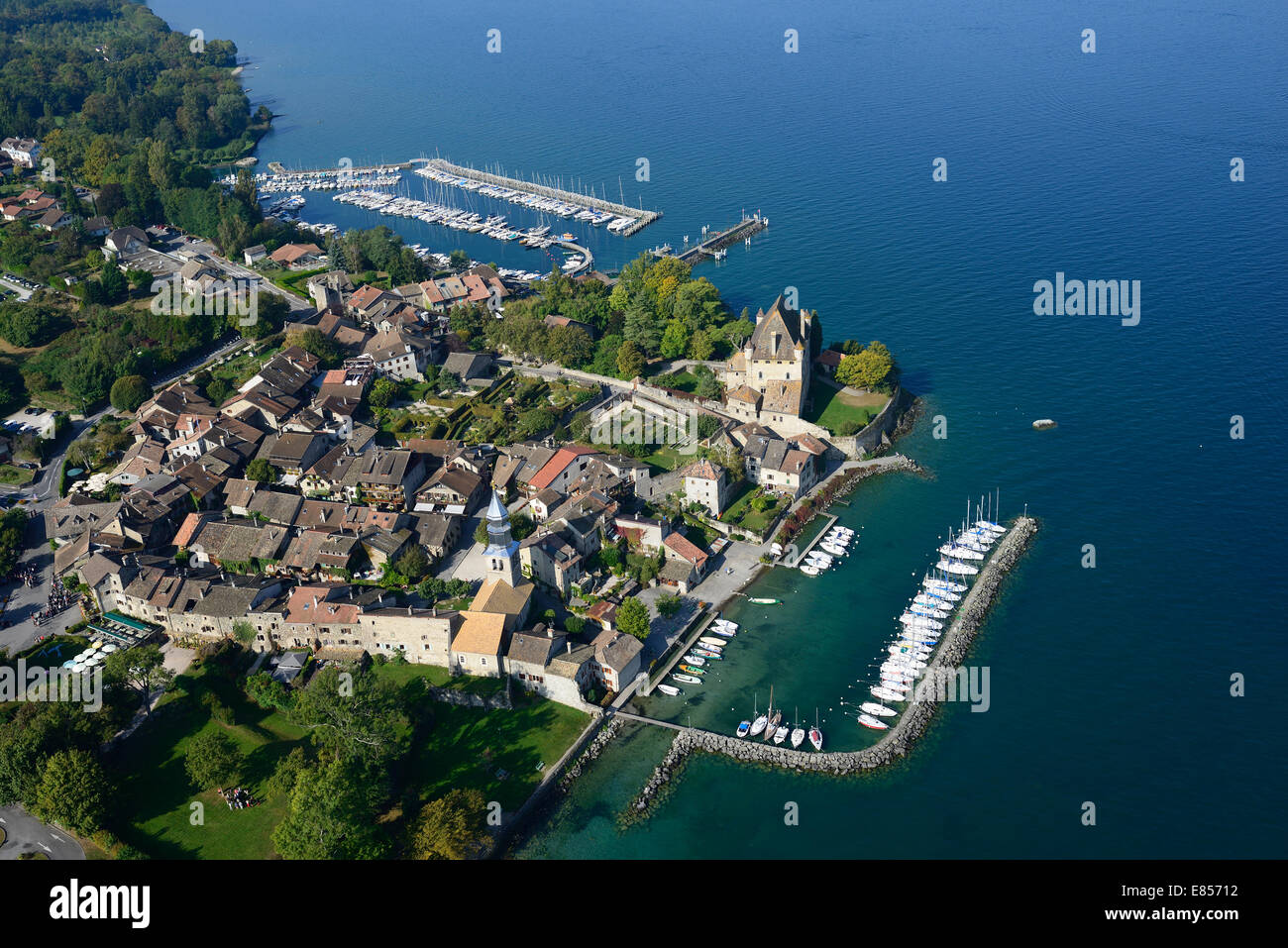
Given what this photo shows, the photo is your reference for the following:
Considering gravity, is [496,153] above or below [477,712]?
above

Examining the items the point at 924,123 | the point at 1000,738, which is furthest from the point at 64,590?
the point at 924,123

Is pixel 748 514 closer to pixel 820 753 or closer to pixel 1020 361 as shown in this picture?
pixel 820 753

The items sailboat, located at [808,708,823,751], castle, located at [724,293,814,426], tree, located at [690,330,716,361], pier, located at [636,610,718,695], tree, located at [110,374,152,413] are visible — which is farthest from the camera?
tree, located at [690,330,716,361]

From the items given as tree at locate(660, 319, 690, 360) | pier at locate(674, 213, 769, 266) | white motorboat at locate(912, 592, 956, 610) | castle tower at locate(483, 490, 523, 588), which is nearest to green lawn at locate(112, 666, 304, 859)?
castle tower at locate(483, 490, 523, 588)

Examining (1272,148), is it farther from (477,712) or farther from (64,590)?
(64,590)

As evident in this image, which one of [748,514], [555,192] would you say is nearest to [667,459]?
[748,514]

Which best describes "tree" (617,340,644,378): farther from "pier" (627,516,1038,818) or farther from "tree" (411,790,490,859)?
"tree" (411,790,490,859)

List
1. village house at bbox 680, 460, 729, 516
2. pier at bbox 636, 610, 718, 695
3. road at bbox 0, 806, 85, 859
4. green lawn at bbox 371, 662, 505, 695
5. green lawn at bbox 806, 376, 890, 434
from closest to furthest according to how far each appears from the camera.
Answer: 1. road at bbox 0, 806, 85, 859
2. green lawn at bbox 371, 662, 505, 695
3. pier at bbox 636, 610, 718, 695
4. village house at bbox 680, 460, 729, 516
5. green lawn at bbox 806, 376, 890, 434
